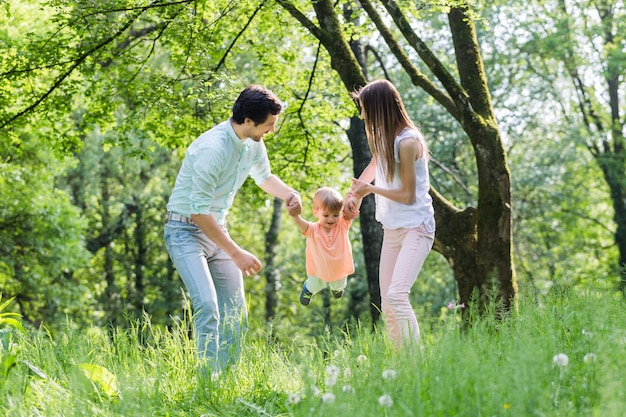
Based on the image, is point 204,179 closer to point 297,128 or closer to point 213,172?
point 213,172

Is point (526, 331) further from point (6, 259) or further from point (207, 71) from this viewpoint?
point (6, 259)

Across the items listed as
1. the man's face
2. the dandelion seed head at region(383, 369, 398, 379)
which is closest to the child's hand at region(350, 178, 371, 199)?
the man's face

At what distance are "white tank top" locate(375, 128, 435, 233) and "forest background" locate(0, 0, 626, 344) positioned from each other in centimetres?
85

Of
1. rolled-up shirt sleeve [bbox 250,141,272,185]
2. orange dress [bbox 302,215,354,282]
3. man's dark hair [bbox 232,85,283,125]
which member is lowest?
orange dress [bbox 302,215,354,282]

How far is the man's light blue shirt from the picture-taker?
4711 mm

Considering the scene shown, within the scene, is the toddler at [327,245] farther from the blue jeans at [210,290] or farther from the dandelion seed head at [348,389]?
the dandelion seed head at [348,389]

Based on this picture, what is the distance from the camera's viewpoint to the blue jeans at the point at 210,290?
4.59 metres

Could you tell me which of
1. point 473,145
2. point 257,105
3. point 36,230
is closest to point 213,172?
point 257,105

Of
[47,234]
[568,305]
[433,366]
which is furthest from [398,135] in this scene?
[47,234]

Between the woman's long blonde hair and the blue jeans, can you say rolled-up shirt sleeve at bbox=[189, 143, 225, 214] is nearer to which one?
the blue jeans

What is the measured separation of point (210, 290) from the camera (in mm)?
4719

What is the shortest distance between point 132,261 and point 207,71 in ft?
60.0

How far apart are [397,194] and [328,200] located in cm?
83

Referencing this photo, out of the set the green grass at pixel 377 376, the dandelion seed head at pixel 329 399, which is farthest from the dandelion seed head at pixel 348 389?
the dandelion seed head at pixel 329 399
